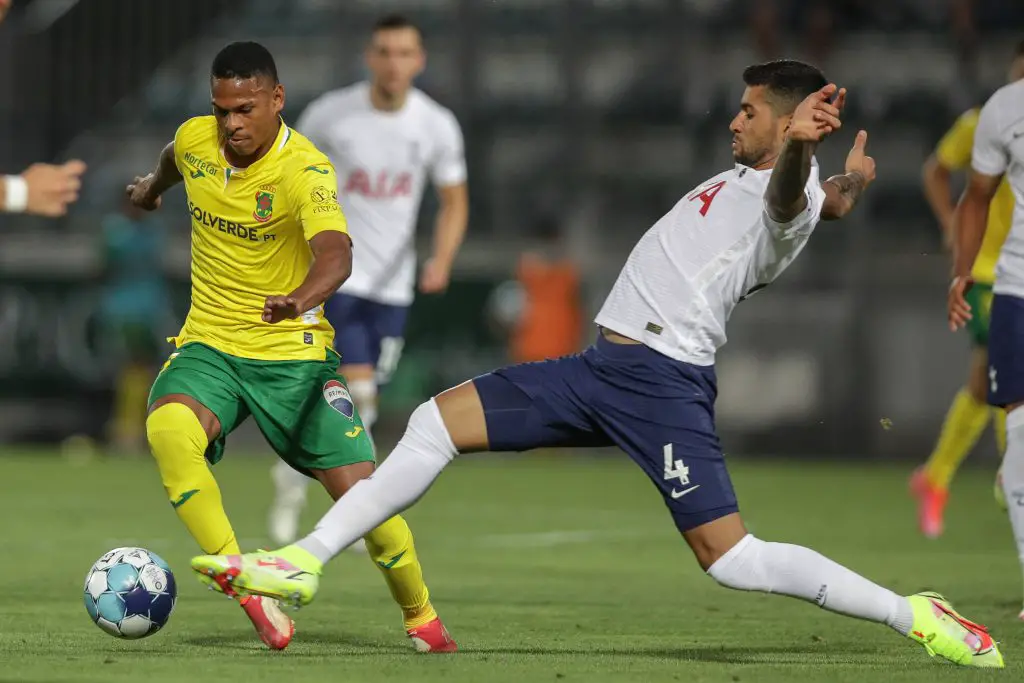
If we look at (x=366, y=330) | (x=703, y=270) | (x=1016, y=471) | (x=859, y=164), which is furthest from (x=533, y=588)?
(x=859, y=164)

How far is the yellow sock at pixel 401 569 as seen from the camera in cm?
613

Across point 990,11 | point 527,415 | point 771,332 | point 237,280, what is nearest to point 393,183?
point 237,280

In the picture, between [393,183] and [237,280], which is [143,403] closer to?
[393,183]

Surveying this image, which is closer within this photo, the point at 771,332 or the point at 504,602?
the point at 504,602

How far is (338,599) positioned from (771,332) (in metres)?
10.1

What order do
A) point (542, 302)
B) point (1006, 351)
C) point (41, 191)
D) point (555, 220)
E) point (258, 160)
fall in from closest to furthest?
point (41, 191), point (258, 160), point (1006, 351), point (542, 302), point (555, 220)

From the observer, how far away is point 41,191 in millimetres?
6219

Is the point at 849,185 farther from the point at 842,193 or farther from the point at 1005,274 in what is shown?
the point at 1005,274

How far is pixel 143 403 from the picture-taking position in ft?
57.5

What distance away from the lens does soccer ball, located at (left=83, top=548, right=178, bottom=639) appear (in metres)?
5.86

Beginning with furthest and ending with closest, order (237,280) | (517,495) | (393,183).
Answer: (517,495) < (393,183) < (237,280)

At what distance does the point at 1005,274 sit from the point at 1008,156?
1.52 ft

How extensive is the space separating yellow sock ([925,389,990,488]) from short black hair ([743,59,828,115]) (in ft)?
17.5

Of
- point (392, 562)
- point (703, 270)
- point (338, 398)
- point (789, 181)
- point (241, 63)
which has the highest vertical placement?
point (241, 63)
